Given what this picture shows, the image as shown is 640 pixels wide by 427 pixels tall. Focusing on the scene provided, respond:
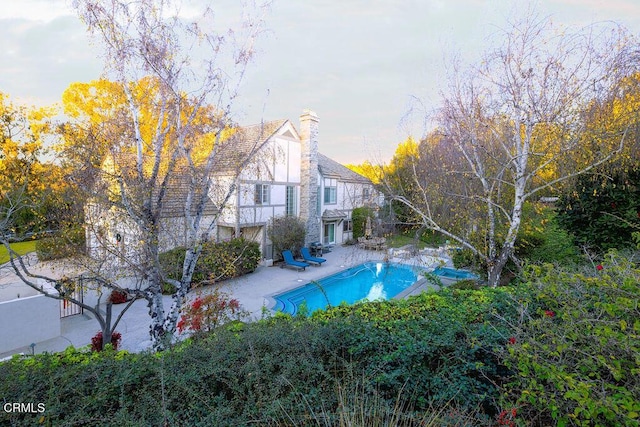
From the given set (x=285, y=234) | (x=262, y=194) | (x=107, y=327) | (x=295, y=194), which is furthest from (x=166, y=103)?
(x=295, y=194)

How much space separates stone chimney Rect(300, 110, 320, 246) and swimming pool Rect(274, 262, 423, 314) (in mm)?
4373

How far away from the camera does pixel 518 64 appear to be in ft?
24.9

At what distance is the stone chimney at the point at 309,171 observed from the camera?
65.5 feet

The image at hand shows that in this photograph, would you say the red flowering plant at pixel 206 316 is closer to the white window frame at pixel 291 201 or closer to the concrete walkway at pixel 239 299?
the concrete walkway at pixel 239 299

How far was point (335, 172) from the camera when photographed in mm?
24594

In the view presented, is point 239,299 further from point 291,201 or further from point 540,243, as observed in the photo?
point 540,243

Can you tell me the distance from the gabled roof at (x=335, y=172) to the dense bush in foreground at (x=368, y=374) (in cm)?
1917

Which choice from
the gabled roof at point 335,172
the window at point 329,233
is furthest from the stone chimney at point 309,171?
the window at point 329,233

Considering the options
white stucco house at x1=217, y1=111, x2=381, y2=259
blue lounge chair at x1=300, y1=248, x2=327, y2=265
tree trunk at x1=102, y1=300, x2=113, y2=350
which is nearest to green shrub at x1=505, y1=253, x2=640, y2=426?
tree trunk at x1=102, y1=300, x2=113, y2=350

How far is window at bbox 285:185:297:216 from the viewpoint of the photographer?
19.8 metres

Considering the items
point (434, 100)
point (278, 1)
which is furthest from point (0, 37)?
point (434, 100)

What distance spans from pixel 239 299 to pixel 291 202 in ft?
29.2

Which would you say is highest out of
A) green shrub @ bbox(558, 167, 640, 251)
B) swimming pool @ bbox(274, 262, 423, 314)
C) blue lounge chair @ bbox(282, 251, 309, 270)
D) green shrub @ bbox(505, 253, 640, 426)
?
green shrub @ bbox(558, 167, 640, 251)

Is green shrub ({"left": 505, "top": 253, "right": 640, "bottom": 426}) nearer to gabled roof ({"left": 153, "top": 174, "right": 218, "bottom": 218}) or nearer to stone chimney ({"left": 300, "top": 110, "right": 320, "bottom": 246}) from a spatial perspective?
gabled roof ({"left": 153, "top": 174, "right": 218, "bottom": 218})
